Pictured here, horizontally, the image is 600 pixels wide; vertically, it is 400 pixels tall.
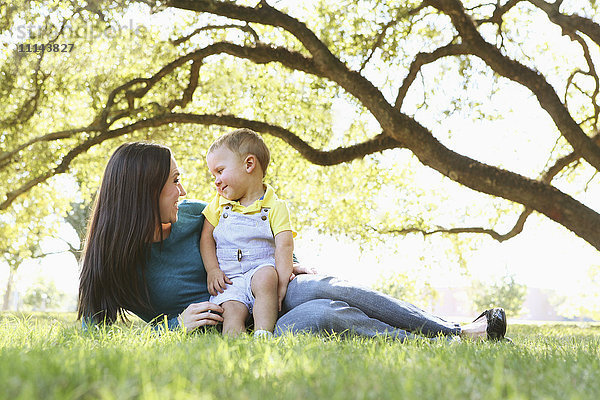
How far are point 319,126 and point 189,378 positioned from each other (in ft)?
32.2

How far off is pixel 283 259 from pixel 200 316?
0.65 metres

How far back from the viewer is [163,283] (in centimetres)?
364

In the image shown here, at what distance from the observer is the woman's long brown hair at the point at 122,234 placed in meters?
3.38

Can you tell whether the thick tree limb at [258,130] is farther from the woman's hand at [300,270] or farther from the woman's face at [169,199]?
the woman's face at [169,199]

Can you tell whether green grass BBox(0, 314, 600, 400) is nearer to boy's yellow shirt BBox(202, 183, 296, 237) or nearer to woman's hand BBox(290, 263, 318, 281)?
boy's yellow shirt BBox(202, 183, 296, 237)

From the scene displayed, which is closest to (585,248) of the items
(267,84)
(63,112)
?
(267,84)

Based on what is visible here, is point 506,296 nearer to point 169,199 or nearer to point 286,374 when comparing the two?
point 169,199

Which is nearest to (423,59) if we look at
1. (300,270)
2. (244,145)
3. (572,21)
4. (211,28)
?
(572,21)

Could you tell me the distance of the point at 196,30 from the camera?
920cm

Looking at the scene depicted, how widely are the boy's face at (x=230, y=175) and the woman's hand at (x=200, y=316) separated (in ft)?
2.75

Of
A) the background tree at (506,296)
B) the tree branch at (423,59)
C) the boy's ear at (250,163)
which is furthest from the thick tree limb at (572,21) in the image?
the background tree at (506,296)

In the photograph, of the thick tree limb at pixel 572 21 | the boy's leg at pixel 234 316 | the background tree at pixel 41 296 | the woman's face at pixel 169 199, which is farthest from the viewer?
the background tree at pixel 41 296

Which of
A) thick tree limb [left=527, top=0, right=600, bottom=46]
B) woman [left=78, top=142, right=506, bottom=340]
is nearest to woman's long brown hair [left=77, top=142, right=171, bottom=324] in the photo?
woman [left=78, top=142, right=506, bottom=340]

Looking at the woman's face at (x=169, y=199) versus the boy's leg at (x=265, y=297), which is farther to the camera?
the woman's face at (x=169, y=199)
